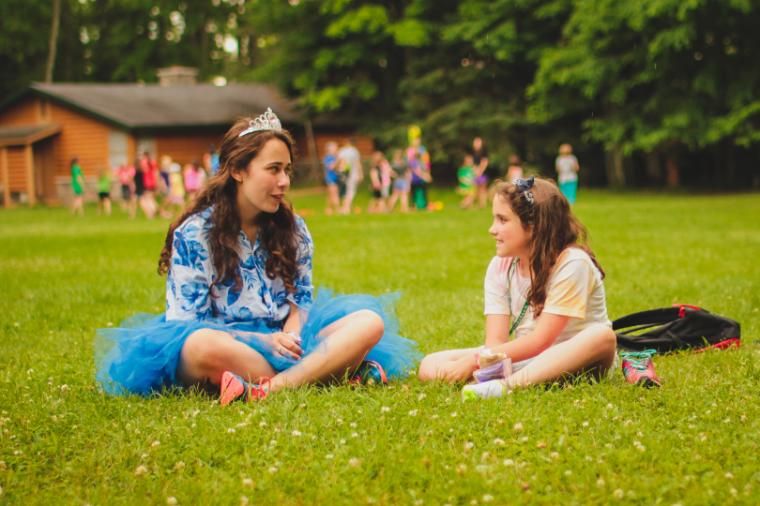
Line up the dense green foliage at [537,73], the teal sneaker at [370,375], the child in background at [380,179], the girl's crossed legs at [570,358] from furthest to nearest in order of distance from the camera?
the dense green foliage at [537,73], the child in background at [380,179], the teal sneaker at [370,375], the girl's crossed legs at [570,358]

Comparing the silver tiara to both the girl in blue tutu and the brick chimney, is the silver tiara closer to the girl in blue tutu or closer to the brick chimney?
the girl in blue tutu

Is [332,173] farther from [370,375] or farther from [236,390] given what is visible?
[236,390]

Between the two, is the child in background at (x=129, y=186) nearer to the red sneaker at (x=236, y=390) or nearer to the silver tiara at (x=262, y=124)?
the silver tiara at (x=262, y=124)

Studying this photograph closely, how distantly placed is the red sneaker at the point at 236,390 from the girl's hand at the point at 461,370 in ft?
3.49

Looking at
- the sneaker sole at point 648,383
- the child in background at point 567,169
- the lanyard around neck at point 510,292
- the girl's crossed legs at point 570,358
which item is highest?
the child in background at point 567,169

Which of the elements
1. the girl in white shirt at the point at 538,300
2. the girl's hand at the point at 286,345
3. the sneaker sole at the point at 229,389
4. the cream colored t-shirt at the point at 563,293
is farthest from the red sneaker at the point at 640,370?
the sneaker sole at the point at 229,389

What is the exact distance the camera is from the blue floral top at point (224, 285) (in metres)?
5.05

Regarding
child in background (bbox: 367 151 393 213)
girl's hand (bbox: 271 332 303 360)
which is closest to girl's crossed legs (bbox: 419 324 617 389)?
girl's hand (bbox: 271 332 303 360)

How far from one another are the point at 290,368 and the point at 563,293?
63.2 inches

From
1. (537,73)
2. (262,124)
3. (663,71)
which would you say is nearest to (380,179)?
(663,71)

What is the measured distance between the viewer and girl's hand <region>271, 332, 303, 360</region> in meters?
5.01

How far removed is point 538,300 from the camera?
5039mm

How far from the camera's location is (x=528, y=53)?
3519 centimetres

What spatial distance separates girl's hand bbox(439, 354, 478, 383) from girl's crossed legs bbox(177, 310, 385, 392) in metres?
0.46
